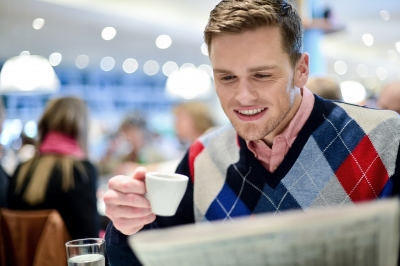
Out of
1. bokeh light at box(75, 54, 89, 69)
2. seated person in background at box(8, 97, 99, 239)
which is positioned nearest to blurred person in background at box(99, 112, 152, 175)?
seated person in background at box(8, 97, 99, 239)

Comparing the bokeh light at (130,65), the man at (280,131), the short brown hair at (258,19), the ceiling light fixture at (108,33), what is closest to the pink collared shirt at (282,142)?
the man at (280,131)

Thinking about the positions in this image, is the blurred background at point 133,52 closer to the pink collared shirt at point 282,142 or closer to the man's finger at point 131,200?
the pink collared shirt at point 282,142

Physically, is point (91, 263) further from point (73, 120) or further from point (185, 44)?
point (185, 44)

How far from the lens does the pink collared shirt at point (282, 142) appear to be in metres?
1.28

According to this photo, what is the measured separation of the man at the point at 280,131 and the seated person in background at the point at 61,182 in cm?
138

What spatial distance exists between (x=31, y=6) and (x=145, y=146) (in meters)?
2.04

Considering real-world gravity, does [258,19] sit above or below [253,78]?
above

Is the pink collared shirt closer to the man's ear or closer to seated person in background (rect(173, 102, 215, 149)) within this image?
the man's ear

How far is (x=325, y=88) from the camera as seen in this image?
8.55 ft

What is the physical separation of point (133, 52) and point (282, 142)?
7.91 metres

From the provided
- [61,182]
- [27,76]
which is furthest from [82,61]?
[61,182]

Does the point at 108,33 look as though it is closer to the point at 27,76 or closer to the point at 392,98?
the point at 27,76

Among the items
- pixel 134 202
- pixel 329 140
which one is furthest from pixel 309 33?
pixel 134 202

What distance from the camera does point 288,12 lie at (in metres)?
1.25
